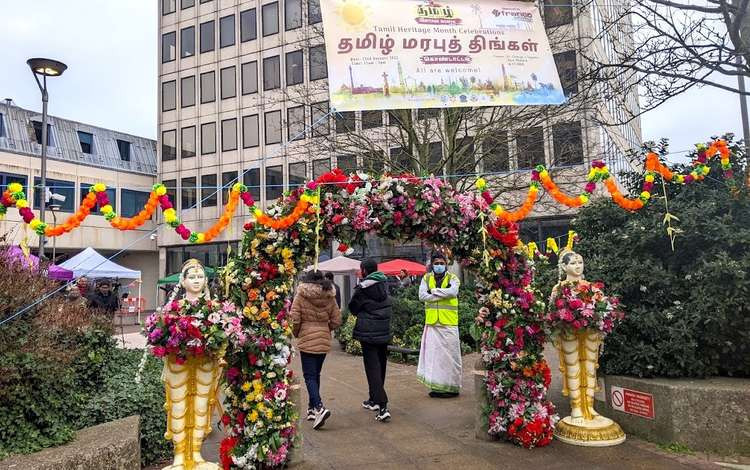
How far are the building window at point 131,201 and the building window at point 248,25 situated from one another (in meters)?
10.8

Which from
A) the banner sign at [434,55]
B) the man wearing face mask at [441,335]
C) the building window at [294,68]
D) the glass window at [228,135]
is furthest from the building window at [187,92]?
the banner sign at [434,55]

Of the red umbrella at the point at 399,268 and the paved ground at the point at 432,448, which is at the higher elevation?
the red umbrella at the point at 399,268

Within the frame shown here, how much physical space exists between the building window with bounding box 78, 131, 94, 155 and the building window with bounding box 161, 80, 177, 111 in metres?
5.07

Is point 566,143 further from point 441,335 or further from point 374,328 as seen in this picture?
point 374,328

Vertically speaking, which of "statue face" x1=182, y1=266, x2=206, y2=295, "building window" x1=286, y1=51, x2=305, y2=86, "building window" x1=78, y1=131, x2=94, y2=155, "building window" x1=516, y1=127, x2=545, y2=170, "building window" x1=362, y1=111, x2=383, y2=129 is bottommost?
"statue face" x1=182, y1=266, x2=206, y2=295

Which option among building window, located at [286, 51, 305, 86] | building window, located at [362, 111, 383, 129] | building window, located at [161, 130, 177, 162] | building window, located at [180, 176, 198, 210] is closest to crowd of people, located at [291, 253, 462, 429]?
building window, located at [362, 111, 383, 129]

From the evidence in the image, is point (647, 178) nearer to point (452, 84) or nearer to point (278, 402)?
point (452, 84)

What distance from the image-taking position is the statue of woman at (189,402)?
452 centimetres

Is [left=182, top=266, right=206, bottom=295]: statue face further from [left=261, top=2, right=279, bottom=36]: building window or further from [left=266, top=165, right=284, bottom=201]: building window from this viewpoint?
[left=261, top=2, right=279, bottom=36]: building window

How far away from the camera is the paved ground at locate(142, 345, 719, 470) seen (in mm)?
5035

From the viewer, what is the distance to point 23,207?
14.3ft

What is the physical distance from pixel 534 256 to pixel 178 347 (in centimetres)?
392

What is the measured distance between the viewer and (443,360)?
24.7 feet

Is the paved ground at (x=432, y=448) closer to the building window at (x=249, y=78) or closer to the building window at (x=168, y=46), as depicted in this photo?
the building window at (x=249, y=78)
